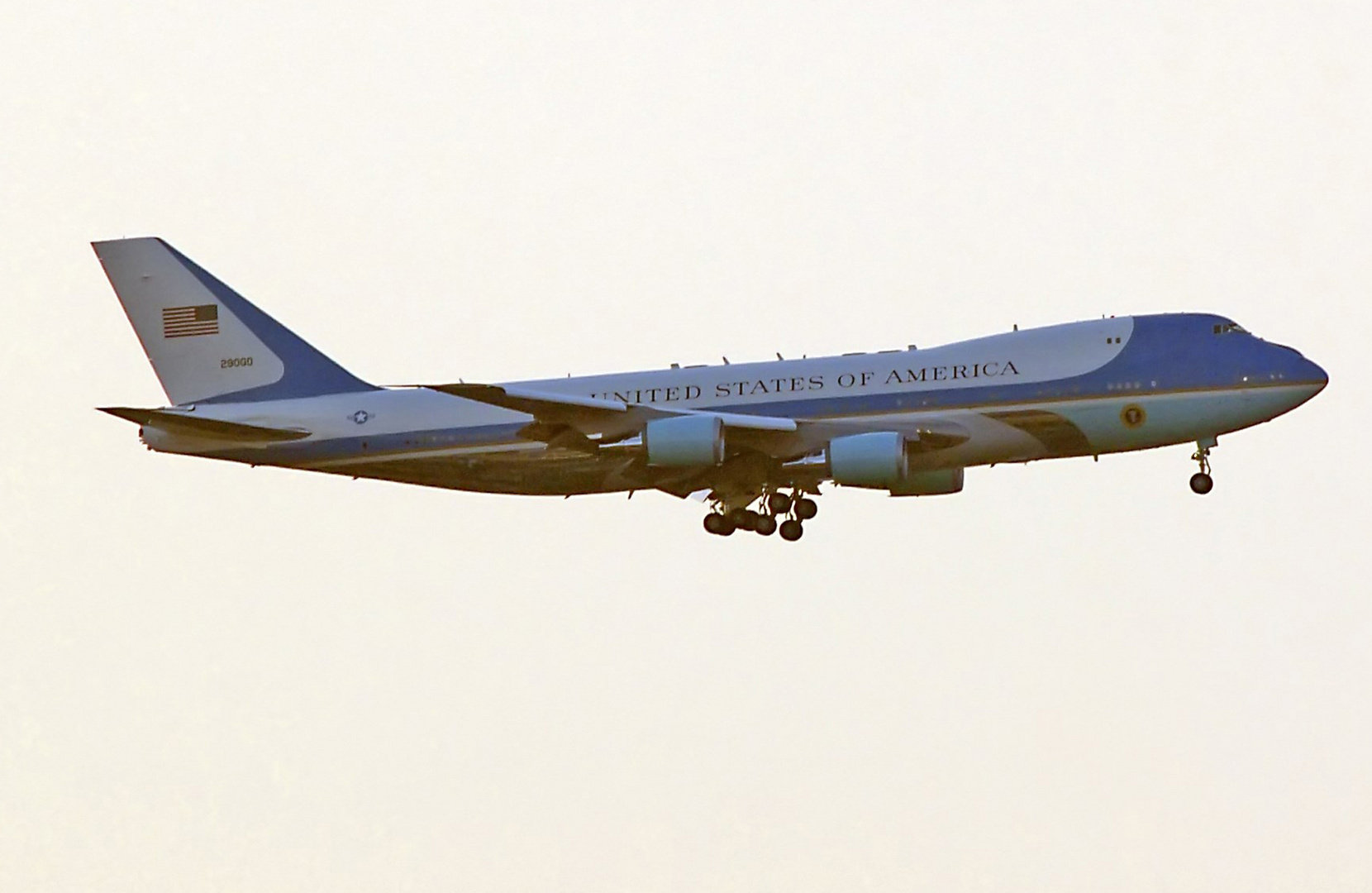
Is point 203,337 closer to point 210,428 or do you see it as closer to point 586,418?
point 210,428

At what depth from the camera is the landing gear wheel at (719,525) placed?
57.0 meters

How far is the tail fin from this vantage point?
5928 cm

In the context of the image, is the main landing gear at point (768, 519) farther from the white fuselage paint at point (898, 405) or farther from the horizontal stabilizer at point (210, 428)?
the horizontal stabilizer at point (210, 428)

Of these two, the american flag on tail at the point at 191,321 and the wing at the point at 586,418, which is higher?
the american flag on tail at the point at 191,321

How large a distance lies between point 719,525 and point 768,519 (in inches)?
48.1

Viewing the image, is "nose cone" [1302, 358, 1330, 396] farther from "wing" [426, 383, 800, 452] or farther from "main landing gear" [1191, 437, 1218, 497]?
"wing" [426, 383, 800, 452]

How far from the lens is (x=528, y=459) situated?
183ft

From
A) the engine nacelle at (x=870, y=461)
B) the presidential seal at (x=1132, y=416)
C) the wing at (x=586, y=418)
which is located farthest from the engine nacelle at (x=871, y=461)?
the presidential seal at (x=1132, y=416)

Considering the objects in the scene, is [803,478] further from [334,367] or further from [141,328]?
[141,328]

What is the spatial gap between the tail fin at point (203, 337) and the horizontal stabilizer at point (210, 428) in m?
1.39

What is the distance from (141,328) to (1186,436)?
89.3 ft

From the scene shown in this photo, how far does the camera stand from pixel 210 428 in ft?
188

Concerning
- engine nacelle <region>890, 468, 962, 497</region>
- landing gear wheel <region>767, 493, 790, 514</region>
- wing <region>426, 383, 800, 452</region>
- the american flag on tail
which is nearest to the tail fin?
the american flag on tail

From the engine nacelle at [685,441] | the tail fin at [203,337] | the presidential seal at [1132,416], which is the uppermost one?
the tail fin at [203,337]
